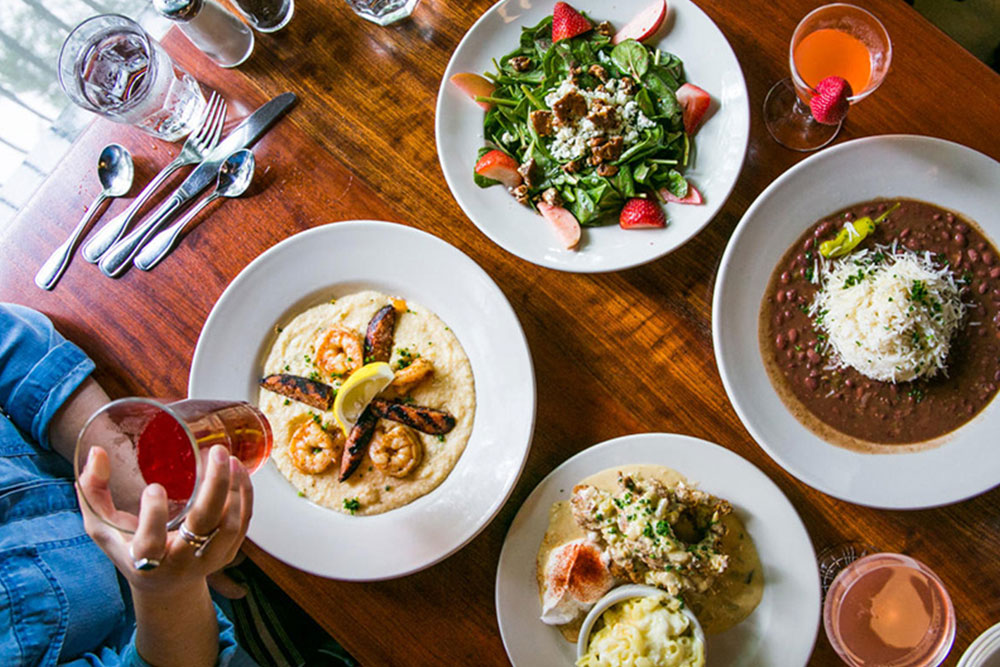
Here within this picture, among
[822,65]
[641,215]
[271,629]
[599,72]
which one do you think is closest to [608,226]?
[641,215]

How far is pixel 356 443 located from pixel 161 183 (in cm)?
106

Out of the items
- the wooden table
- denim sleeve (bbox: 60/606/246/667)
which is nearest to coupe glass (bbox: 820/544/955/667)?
the wooden table

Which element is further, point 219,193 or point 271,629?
point 271,629

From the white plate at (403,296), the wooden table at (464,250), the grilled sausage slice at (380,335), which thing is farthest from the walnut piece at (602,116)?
the grilled sausage slice at (380,335)

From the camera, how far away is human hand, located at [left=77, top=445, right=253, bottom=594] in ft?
4.61

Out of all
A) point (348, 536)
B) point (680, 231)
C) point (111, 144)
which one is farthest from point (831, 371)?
point (111, 144)

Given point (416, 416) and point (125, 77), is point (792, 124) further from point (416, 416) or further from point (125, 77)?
point (125, 77)

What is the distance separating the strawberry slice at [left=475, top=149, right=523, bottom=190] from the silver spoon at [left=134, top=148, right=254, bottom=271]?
742mm

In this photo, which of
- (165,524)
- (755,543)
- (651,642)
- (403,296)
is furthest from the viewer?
(403,296)

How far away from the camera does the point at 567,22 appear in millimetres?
1986

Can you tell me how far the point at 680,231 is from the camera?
190 centimetres

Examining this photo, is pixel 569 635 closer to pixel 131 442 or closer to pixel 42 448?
pixel 131 442

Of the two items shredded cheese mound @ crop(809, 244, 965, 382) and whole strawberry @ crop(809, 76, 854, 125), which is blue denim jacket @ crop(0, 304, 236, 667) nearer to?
shredded cheese mound @ crop(809, 244, 965, 382)

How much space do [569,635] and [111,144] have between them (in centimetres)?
205
